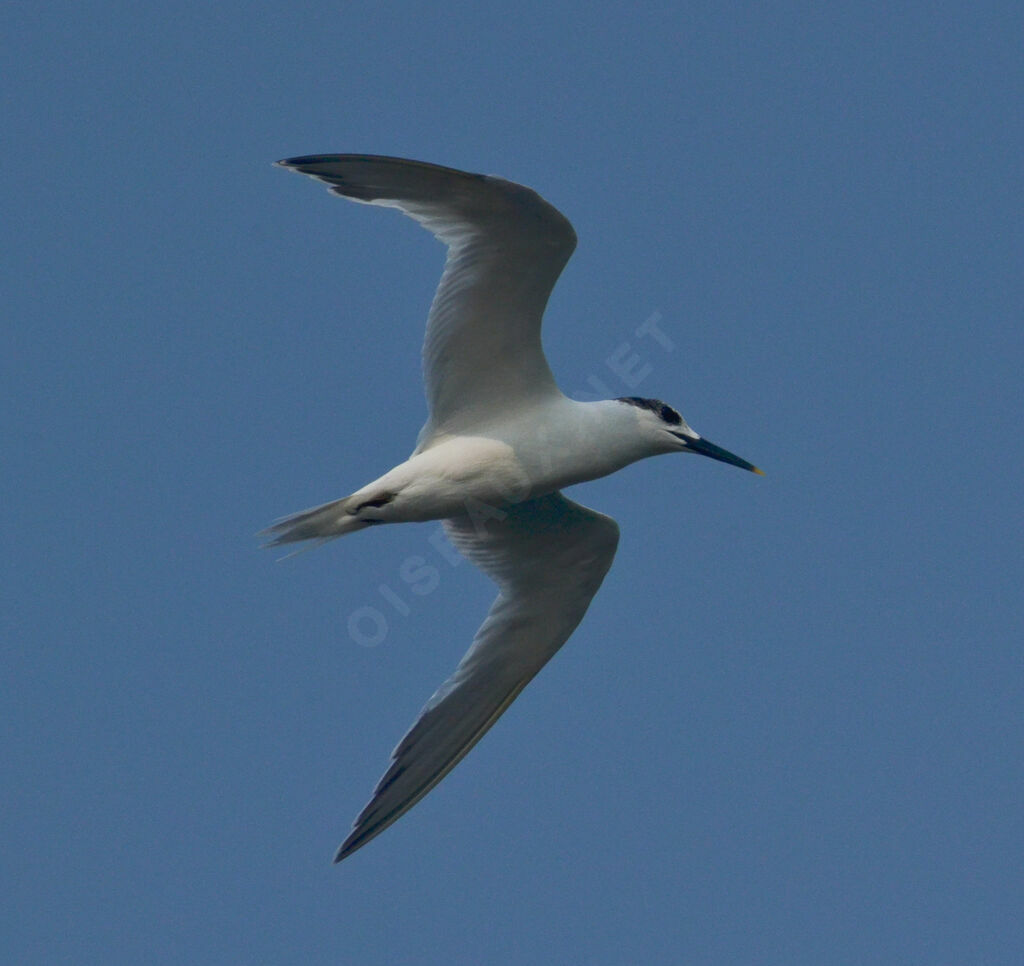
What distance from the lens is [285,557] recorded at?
11922 mm

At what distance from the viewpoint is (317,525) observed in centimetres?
1178

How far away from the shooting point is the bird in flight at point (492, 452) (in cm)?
1110

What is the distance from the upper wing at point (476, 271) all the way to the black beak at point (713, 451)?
1.06 m

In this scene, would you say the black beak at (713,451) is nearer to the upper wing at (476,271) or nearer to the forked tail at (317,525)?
the upper wing at (476,271)

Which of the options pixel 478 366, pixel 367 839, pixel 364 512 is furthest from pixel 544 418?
pixel 367 839

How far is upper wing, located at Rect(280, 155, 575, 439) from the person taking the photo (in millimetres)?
10859

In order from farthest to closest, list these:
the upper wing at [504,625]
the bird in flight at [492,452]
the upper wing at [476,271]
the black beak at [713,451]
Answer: the upper wing at [504,625], the black beak at [713,451], the bird in flight at [492,452], the upper wing at [476,271]

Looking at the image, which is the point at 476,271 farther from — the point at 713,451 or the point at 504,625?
the point at 504,625

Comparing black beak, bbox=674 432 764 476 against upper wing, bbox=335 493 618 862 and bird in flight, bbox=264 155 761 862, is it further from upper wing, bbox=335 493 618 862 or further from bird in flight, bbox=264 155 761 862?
upper wing, bbox=335 493 618 862

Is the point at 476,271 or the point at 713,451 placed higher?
the point at 713,451

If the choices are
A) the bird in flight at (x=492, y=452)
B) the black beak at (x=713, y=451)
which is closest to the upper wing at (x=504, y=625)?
the bird in flight at (x=492, y=452)

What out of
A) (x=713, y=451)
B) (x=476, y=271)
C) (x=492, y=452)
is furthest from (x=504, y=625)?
(x=476, y=271)

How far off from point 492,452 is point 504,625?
1.82 meters

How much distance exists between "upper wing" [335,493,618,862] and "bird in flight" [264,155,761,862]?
1 centimetres
